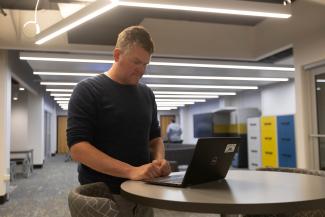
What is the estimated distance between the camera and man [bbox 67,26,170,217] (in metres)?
1.33

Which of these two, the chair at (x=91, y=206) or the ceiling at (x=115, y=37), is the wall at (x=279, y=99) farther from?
the chair at (x=91, y=206)

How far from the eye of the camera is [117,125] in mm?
1452

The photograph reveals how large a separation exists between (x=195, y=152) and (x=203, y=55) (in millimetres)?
4664

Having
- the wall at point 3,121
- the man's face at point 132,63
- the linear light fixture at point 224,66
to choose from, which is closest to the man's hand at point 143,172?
the man's face at point 132,63

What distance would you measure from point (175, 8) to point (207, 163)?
6.89 ft

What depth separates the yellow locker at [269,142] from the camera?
28.9ft

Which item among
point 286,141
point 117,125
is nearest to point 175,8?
point 117,125

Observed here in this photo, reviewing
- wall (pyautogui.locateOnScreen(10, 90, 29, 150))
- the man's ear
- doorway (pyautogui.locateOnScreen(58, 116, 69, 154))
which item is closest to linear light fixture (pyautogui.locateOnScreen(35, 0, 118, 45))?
the man's ear

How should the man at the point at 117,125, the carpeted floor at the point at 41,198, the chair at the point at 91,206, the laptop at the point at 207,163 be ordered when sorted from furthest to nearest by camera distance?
the carpeted floor at the point at 41,198, the man at the point at 117,125, the laptop at the point at 207,163, the chair at the point at 91,206

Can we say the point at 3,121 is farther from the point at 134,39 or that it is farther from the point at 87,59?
the point at 134,39

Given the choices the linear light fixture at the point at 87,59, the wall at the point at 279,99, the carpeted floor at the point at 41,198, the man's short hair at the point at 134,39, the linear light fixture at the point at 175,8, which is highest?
the linear light fixture at the point at 87,59

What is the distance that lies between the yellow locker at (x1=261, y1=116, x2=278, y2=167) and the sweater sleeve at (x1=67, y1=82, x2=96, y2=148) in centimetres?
802

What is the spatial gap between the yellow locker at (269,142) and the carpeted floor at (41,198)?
4.51 metres

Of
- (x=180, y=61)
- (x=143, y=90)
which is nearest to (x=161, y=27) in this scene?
(x=180, y=61)
